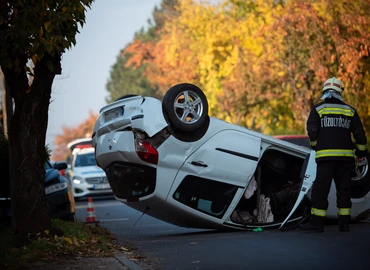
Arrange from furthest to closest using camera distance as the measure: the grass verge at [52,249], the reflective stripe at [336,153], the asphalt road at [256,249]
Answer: the reflective stripe at [336,153] < the grass verge at [52,249] < the asphalt road at [256,249]

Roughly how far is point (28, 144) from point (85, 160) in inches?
801

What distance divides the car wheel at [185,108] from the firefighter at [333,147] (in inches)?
57.2

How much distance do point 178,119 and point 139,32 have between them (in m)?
104

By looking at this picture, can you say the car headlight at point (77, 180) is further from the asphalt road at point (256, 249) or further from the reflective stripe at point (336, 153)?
the reflective stripe at point (336, 153)

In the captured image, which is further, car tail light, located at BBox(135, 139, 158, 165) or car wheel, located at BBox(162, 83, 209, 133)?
car wheel, located at BBox(162, 83, 209, 133)

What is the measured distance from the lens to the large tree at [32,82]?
10.7 meters

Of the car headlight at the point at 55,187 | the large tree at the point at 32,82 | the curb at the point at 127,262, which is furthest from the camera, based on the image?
the car headlight at the point at 55,187

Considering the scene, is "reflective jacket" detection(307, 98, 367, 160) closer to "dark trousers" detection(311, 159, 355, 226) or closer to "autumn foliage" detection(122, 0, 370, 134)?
"dark trousers" detection(311, 159, 355, 226)

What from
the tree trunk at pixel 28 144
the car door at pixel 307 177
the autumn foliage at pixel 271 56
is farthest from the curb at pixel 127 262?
the autumn foliage at pixel 271 56

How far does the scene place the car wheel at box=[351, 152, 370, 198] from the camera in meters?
12.6

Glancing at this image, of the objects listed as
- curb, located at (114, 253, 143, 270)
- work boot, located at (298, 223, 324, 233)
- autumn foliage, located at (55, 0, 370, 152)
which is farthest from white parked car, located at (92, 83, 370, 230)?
autumn foliage, located at (55, 0, 370, 152)

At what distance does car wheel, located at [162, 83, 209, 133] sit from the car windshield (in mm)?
19184

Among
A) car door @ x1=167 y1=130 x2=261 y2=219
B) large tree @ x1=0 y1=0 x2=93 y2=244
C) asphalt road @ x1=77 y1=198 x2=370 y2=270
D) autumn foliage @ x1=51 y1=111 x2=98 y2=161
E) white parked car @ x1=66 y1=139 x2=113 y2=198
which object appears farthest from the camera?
autumn foliage @ x1=51 y1=111 x2=98 y2=161

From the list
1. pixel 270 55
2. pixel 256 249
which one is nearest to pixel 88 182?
pixel 270 55
